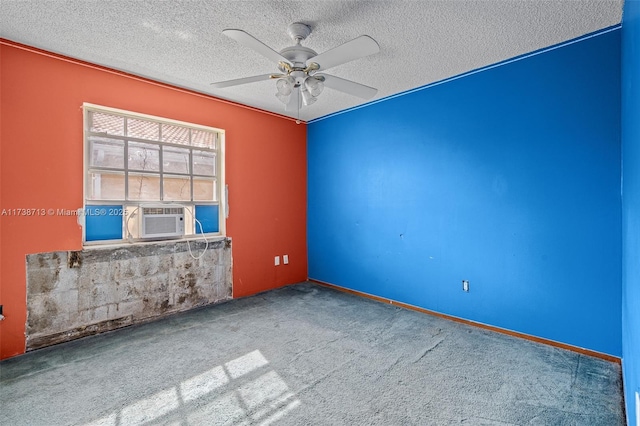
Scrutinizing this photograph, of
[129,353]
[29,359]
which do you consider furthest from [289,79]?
[29,359]

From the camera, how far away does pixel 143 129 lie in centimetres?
342

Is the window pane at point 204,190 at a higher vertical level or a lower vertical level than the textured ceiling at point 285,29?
lower

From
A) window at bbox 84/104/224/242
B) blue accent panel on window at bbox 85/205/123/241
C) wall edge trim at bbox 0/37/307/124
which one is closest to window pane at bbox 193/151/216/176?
window at bbox 84/104/224/242

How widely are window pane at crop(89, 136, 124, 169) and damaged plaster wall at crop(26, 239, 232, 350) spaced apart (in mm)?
856

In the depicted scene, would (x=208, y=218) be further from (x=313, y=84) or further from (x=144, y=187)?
(x=313, y=84)

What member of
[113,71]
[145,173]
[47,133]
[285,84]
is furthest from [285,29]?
[47,133]

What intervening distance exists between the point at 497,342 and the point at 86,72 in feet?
15.0

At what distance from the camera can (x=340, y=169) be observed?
450 centimetres

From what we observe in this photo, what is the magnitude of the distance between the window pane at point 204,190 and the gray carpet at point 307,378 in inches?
59.4

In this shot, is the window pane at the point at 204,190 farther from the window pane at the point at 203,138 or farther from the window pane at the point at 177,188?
the window pane at the point at 203,138

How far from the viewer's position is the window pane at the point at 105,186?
3094 mm

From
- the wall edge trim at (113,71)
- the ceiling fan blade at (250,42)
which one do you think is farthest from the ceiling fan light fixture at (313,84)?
the wall edge trim at (113,71)

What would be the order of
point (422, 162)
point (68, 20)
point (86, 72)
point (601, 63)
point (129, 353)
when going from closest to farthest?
point (68, 20), point (601, 63), point (129, 353), point (86, 72), point (422, 162)

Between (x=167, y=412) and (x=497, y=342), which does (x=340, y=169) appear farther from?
(x=167, y=412)
